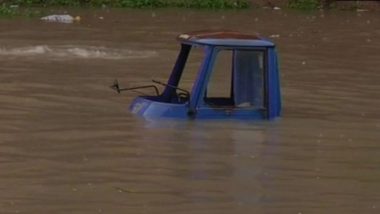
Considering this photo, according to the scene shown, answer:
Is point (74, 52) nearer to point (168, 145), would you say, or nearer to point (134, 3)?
point (168, 145)

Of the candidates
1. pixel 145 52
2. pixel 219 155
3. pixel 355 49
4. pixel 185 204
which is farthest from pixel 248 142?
pixel 355 49

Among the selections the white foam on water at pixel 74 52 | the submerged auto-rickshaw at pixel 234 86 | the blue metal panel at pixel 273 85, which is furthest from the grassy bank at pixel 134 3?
the blue metal panel at pixel 273 85

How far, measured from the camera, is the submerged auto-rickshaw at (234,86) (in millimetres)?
10711

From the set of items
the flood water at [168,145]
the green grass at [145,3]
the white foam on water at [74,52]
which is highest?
the flood water at [168,145]

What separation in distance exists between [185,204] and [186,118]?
2934 mm

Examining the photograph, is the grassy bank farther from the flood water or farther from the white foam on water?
the flood water

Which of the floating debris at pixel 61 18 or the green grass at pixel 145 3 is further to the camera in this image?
the green grass at pixel 145 3

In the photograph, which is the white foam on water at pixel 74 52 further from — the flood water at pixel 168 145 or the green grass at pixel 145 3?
the green grass at pixel 145 3

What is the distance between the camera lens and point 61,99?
40.9 feet

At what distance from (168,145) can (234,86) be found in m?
1.64

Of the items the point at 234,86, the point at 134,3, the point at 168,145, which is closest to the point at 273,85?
the point at 234,86

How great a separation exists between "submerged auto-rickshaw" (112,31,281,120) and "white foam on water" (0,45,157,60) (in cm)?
558

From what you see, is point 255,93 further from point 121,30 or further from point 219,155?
point 121,30

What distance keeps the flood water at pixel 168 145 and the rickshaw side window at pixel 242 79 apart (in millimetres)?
376
